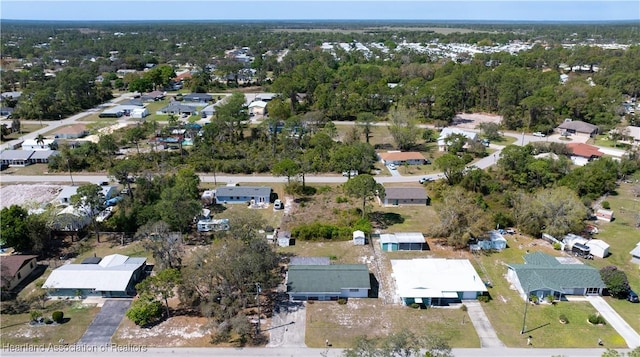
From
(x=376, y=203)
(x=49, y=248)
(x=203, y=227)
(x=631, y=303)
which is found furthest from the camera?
(x=376, y=203)

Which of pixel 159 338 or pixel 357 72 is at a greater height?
pixel 357 72

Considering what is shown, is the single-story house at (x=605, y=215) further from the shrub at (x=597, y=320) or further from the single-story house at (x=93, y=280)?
the single-story house at (x=93, y=280)

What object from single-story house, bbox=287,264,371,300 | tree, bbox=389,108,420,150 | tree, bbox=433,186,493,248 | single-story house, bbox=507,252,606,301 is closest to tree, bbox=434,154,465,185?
tree, bbox=433,186,493,248

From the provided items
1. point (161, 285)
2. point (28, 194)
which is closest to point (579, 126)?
point (161, 285)

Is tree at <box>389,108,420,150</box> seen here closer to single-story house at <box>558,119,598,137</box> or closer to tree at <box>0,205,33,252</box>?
single-story house at <box>558,119,598,137</box>

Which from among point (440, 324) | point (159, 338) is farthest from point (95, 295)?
point (440, 324)

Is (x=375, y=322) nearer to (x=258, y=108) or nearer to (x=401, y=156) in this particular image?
(x=401, y=156)

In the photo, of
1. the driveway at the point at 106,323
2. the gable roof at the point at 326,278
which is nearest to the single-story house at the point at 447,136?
the gable roof at the point at 326,278

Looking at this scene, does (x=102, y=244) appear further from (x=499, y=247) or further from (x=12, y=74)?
(x=12, y=74)
